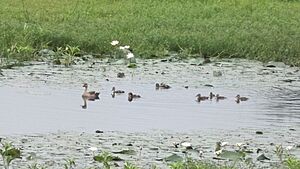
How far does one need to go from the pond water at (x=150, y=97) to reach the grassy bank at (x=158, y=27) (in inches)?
19.9

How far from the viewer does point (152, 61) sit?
12.4m

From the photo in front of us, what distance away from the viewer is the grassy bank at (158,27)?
12773 mm

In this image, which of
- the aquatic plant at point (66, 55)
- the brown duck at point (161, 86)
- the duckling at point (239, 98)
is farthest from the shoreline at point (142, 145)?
the aquatic plant at point (66, 55)

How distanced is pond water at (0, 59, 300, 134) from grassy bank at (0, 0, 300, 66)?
504 millimetres

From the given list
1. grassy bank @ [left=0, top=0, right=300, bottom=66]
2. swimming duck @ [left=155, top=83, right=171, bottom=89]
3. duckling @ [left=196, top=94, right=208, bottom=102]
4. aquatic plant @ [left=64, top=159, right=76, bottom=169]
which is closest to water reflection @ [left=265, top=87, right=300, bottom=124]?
duckling @ [left=196, top=94, right=208, bottom=102]

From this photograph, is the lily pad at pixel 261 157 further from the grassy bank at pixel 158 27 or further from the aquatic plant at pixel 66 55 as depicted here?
the grassy bank at pixel 158 27

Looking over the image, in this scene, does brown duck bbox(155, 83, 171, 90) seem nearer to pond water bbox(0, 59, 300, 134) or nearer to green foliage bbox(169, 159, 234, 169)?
pond water bbox(0, 59, 300, 134)

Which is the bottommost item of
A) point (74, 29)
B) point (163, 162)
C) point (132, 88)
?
point (163, 162)

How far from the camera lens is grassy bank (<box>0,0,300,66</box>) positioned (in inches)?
503

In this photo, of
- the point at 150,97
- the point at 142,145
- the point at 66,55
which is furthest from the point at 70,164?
the point at 66,55

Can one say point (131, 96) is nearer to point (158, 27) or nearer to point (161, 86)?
point (161, 86)

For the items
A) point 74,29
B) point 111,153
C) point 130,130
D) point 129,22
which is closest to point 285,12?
point 129,22

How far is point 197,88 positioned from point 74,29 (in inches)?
151

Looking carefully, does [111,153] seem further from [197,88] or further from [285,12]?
[285,12]
